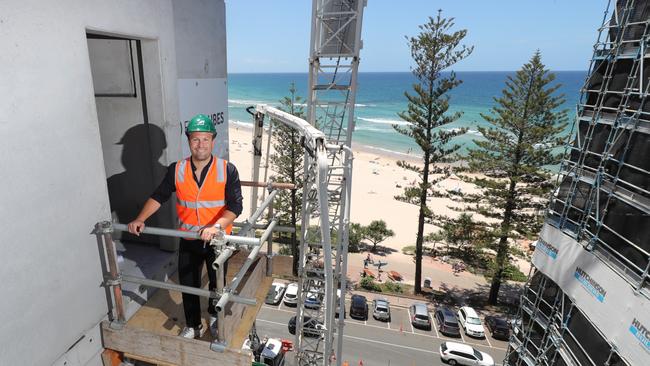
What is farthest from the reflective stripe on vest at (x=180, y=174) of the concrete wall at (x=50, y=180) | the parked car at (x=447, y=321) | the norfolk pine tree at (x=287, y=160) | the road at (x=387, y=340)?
the norfolk pine tree at (x=287, y=160)

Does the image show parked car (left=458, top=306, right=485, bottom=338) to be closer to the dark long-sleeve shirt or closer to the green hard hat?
the dark long-sleeve shirt

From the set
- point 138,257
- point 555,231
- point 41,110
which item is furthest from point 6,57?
point 555,231

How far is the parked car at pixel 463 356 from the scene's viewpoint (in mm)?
16828

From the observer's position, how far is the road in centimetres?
1736

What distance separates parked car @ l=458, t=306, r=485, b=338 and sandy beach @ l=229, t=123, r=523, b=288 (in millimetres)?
3997

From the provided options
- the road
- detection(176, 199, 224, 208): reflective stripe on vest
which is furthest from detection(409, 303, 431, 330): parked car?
detection(176, 199, 224, 208): reflective stripe on vest

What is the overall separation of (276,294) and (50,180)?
798 inches

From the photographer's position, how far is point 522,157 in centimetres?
2142

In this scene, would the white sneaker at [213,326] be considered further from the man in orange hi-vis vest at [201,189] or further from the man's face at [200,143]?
the man's face at [200,143]

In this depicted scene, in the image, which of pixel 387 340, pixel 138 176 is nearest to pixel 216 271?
pixel 138 176

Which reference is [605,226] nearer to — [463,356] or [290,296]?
[463,356]

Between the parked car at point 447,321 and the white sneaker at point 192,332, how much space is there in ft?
61.4

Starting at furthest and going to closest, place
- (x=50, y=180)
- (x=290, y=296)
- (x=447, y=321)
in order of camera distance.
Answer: (x=290, y=296), (x=447, y=321), (x=50, y=180)

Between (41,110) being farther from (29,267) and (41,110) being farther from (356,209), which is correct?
(356,209)
